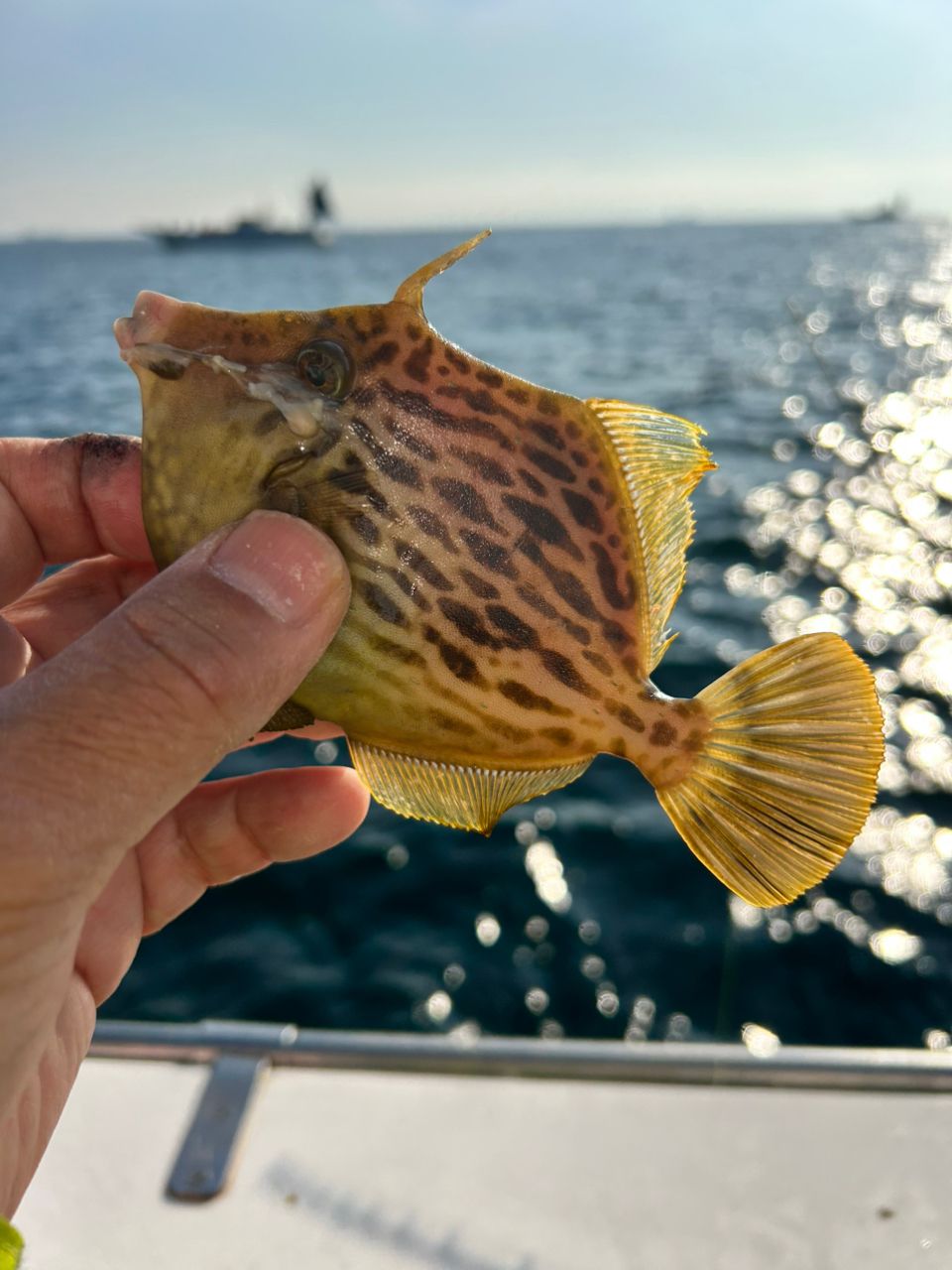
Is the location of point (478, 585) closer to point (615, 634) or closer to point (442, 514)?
point (442, 514)

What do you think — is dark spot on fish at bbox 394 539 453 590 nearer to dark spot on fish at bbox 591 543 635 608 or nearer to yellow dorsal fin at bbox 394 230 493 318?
dark spot on fish at bbox 591 543 635 608

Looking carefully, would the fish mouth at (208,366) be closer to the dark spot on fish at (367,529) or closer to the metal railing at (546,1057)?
the dark spot on fish at (367,529)

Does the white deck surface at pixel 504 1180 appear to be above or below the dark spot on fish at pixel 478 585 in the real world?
below

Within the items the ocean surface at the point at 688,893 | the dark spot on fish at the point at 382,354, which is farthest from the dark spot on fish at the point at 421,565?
the ocean surface at the point at 688,893

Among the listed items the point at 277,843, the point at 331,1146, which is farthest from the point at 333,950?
Result: the point at 277,843

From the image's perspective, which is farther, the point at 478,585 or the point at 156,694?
the point at 478,585

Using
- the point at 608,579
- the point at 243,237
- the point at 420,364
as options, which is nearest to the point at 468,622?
the point at 608,579
